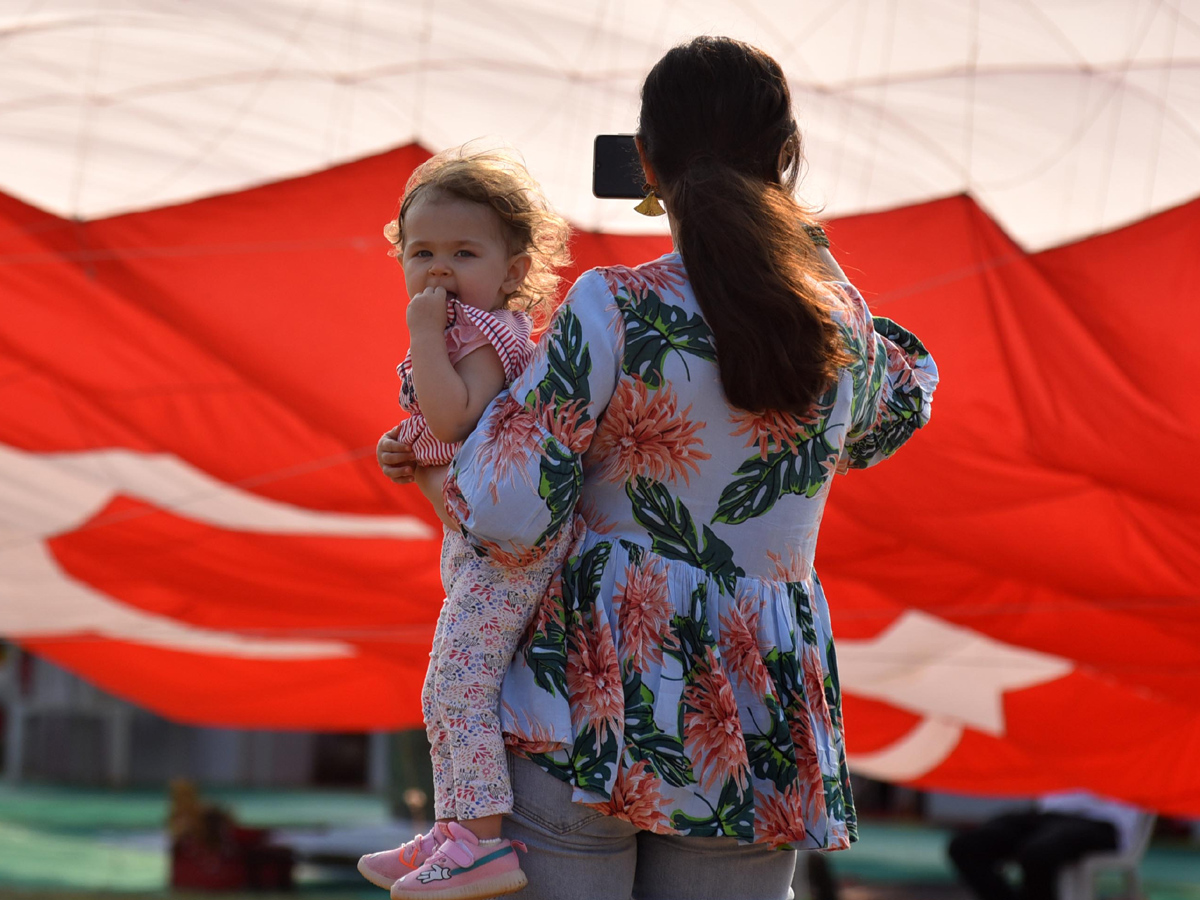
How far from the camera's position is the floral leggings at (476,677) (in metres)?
1.19

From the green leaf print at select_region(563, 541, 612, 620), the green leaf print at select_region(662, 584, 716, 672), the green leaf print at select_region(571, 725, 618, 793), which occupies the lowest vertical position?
the green leaf print at select_region(571, 725, 618, 793)

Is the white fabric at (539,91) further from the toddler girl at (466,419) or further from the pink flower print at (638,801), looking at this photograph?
the pink flower print at (638,801)

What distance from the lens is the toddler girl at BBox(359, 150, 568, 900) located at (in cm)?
119

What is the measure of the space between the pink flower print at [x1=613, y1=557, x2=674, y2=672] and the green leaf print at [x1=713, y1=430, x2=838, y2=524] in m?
0.08

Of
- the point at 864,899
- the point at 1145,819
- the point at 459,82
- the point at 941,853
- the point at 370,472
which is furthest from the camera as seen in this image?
the point at 941,853

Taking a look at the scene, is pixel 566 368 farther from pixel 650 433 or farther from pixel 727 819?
pixel 727 819

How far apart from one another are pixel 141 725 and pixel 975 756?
10.2m

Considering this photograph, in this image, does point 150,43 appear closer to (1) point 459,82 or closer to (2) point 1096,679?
(1) point 459,82

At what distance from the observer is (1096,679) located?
462 cm

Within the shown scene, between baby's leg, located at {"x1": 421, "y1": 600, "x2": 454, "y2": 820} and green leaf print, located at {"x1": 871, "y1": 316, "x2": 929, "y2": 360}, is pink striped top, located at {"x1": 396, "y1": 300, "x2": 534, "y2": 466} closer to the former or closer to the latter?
baby's leg, located at {"x1": 421, "y1": 600, "x2": 454, "y2": 820}

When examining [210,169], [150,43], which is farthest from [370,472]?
[150,43]

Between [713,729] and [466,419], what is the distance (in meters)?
0.33

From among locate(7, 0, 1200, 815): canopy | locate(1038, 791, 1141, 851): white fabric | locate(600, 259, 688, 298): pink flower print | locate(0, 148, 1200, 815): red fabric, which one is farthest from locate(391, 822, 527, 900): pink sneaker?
locate(1038, 791, 1141, 851): white fabric

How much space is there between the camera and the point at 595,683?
1.19 metres
